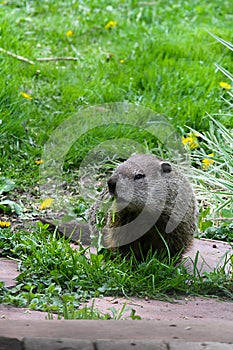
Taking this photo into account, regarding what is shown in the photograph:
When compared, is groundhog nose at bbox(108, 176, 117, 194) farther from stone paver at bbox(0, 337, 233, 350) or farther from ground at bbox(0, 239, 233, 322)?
stone paver at bbox(0, 337, 233, 350)

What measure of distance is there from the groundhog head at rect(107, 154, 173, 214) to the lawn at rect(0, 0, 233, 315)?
1.15 ft

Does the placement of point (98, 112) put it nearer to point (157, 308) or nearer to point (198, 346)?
point (157, 308)

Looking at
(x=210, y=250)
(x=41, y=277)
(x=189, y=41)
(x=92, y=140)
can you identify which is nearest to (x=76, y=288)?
(x=41, y=277)

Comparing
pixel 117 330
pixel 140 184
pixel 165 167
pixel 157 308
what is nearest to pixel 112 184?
pixel 140 184

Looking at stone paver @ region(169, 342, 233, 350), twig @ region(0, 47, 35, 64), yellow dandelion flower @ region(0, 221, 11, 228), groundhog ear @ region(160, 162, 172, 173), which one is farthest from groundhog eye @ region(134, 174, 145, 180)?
twig @ region(0, 47, 35, 64)

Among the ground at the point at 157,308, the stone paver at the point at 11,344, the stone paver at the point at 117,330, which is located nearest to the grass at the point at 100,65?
the ground at the point at 157,308

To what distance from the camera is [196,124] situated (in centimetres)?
638

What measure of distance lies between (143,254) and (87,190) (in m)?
1.42

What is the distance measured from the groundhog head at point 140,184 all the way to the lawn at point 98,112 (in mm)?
352

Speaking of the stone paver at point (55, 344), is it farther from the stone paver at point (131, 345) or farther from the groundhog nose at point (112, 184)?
the groundhog nose at point (112, 184)

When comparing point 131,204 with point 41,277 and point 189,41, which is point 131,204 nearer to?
point 41,277

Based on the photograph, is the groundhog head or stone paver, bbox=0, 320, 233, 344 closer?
stone paver, bbox=0, 320, 233, 344

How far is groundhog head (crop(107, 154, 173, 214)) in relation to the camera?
4039 mm

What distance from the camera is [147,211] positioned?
4.16 meters
